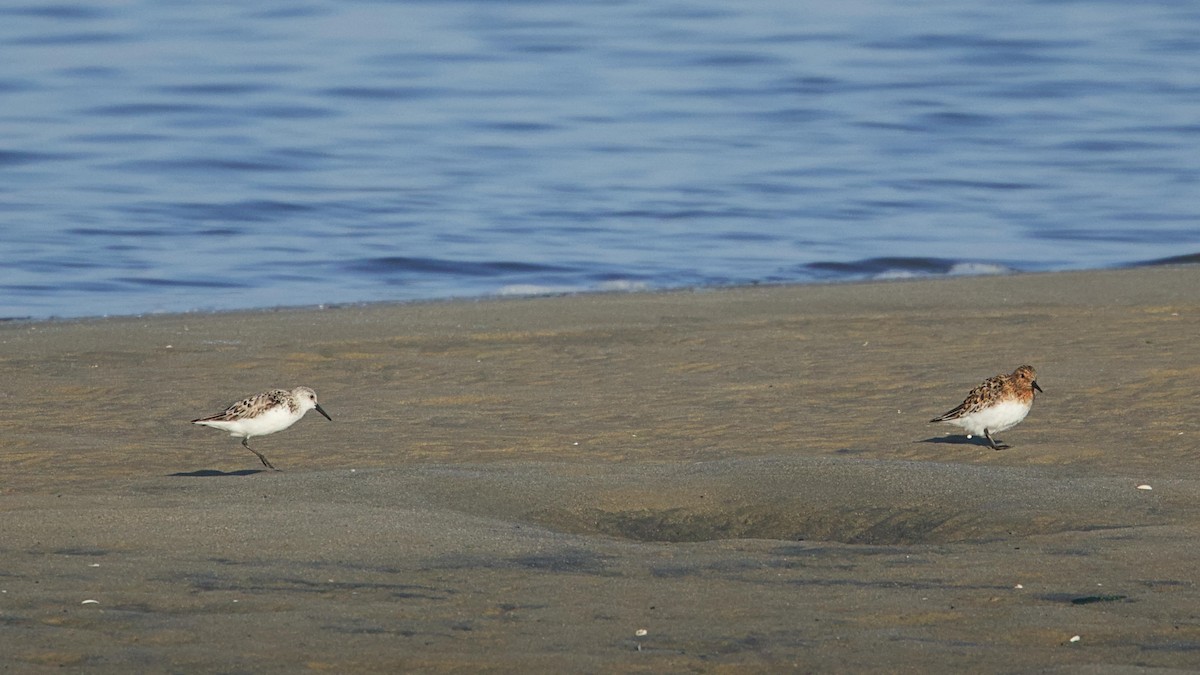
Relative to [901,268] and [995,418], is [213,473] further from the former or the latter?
[901,268]

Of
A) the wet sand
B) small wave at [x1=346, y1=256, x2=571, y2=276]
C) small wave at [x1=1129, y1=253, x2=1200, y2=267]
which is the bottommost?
the wet sand

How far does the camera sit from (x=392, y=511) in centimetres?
779

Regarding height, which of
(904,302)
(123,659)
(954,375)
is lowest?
(123,659)

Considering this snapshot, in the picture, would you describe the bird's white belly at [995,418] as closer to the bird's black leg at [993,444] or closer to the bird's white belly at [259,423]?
the bird's black leg at [993,444]

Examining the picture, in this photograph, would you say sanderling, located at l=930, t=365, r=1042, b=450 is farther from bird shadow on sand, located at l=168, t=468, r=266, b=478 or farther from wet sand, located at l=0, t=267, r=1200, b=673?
bird shadow on sand, located at l=168, t=468, r=266, b=478

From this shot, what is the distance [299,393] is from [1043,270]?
40.8ft

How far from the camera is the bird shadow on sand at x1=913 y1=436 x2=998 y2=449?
395 inches

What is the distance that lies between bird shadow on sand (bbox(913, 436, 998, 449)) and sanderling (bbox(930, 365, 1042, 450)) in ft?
0.70

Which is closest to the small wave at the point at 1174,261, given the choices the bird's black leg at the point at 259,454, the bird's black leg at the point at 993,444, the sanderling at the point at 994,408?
the bird's black leg at the point at 993,444

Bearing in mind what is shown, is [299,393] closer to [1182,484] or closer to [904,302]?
[1182,484]

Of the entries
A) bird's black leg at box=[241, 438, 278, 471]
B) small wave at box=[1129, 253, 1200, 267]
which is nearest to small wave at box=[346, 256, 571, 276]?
small wave at box=[1129, 253, 1200, 267]

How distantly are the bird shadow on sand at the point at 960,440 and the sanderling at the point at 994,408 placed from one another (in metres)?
0.21

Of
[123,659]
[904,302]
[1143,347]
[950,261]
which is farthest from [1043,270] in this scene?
[123,659]

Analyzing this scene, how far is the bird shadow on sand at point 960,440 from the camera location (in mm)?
10031
